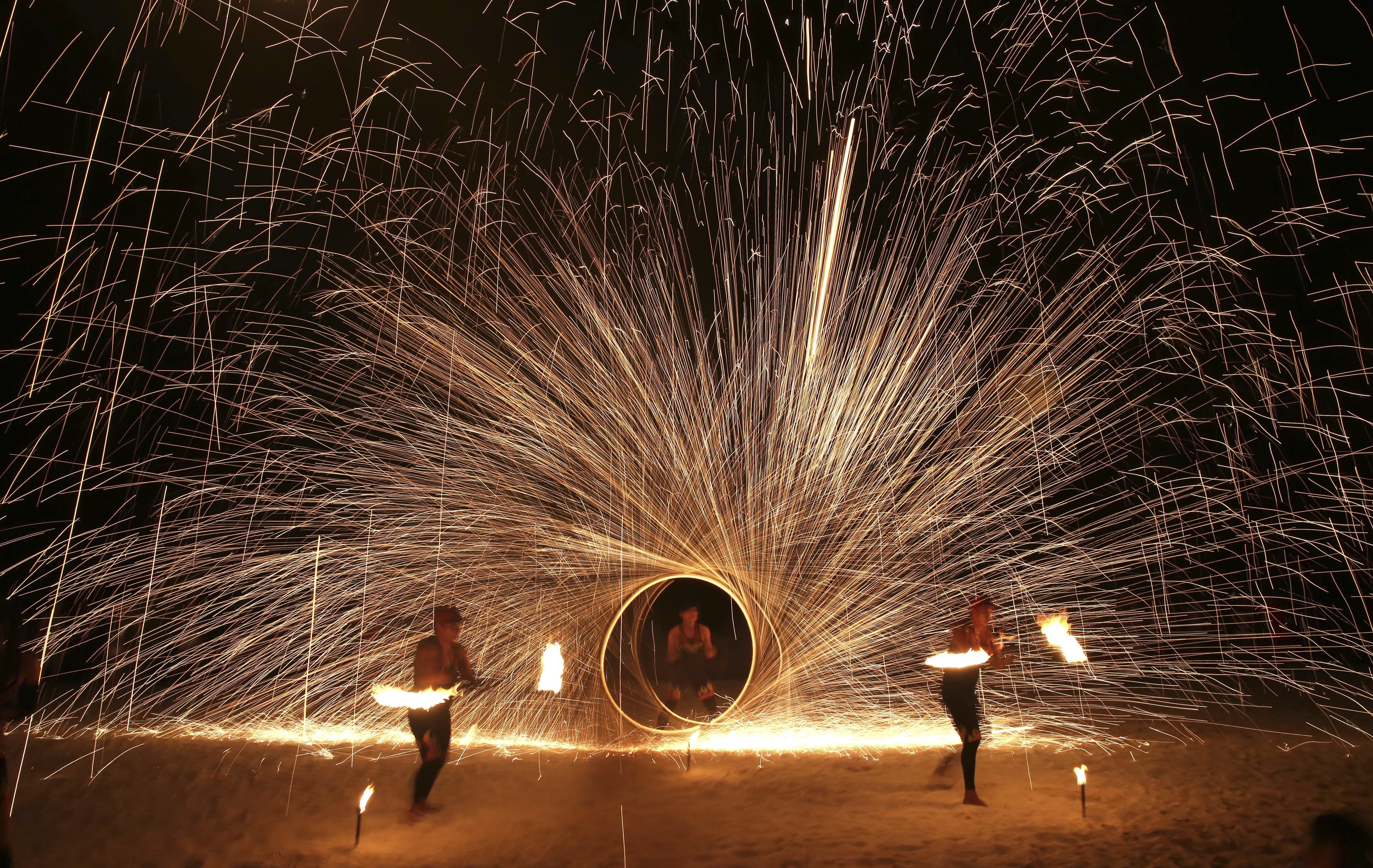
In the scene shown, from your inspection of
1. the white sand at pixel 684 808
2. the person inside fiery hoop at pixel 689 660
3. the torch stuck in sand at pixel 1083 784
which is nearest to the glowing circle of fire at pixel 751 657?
the person inside fiery hoop at pixel 689 660

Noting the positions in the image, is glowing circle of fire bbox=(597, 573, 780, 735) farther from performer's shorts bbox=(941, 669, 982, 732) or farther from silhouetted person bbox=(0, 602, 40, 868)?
silhouetted person bbox=(0, 602, 40, 868)

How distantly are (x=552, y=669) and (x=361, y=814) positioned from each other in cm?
158

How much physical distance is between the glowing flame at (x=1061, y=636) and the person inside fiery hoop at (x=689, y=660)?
8.46ft

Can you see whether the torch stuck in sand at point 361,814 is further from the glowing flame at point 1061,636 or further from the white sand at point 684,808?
the glowing flame at point 1061,636

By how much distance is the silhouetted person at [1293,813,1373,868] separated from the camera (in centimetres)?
253

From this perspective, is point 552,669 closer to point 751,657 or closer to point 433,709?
point 433,709

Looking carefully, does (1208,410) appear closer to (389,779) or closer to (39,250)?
(389,779)

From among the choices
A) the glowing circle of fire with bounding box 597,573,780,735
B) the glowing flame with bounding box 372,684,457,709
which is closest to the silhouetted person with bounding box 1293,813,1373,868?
the glowing circle of fire with bounding box 597,573,780,735

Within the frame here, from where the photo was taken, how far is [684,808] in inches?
192

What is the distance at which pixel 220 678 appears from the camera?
946 centimetres

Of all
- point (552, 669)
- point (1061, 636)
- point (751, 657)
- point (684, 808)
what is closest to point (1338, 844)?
point (1061, 636)

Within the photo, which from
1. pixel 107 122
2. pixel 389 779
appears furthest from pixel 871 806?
pixel 107 122

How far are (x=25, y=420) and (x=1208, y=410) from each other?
1673 centimetres

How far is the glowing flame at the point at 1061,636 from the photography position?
16.2 feet
